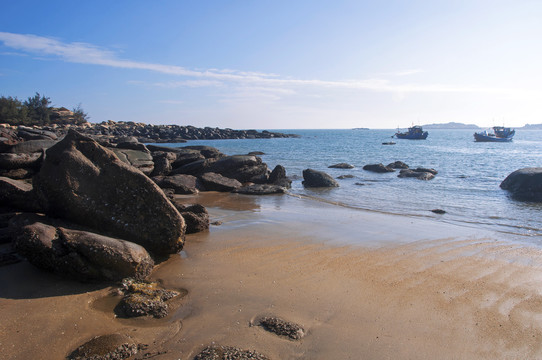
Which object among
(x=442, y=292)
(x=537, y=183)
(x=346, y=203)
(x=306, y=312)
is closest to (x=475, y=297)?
(x=442, y=292)

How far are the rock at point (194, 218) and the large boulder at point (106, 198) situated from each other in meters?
1.46

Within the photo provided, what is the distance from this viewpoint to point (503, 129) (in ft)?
202

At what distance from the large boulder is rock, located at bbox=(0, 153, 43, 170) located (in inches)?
201

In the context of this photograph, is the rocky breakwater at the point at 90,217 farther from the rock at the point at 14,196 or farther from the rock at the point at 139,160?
the rock at the point at 139,160

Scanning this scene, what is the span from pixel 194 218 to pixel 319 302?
12.1 ft

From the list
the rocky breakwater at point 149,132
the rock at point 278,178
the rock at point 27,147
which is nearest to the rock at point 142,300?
the rock at point 27,147

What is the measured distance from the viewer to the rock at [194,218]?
7.16 m

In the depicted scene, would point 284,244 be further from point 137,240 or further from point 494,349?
point 494,349

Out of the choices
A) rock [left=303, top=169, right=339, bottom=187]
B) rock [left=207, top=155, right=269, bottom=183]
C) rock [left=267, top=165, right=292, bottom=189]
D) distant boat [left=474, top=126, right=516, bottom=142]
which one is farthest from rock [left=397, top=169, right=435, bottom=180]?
distant boat [left=474, top=126, right=516, bottom=142]

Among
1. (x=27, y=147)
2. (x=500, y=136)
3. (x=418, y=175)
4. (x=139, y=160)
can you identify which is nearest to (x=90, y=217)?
(x=27, y=147)

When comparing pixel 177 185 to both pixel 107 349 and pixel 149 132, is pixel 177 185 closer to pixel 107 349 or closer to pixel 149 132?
pixel 107 349

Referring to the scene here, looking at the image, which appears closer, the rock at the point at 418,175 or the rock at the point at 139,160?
the rock at the point at 139,160

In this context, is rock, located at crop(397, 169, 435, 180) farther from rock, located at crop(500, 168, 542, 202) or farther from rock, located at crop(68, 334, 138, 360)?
rock, located at crop(68, 334, 138, 360)

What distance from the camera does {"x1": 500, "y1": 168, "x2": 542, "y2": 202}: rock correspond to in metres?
13.4
